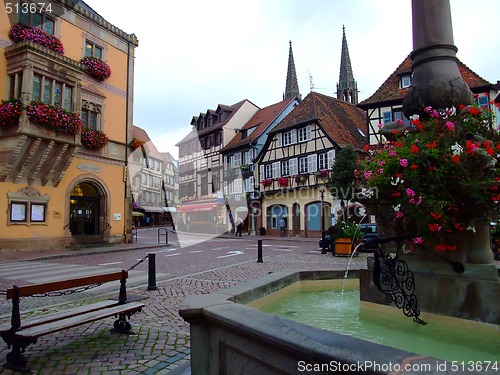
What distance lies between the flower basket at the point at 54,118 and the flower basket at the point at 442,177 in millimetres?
16420

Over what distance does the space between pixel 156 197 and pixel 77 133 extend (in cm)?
5467

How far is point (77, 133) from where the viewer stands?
18.5 metres

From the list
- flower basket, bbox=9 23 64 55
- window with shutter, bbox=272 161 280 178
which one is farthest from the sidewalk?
window with shutter, bbox=272 161 280 178

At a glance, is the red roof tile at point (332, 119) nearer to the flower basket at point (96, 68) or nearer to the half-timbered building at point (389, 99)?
the half-timbered building at point (389, 99)

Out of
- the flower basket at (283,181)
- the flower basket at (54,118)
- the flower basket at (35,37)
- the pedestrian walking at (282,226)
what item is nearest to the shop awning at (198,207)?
the pedestrian walking at (282,226)

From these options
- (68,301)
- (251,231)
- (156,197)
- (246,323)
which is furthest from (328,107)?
(156,197)

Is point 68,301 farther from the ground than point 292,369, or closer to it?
closer to it

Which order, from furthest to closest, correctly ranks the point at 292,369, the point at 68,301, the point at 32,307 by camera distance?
the point at 68,301, the point at 32,307, the point at 292,369

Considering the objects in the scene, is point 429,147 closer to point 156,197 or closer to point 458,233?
point 458,233

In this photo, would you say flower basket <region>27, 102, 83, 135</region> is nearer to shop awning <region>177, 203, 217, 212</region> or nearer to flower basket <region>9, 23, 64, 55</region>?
flower basket <region>9, 23, 64, 55</region>

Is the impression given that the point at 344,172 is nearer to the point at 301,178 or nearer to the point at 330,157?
the point at 330,157

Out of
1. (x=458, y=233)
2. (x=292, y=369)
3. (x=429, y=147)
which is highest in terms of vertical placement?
(x=429, y=147)

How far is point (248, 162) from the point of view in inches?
1572

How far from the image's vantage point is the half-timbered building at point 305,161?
31175 millimetres
